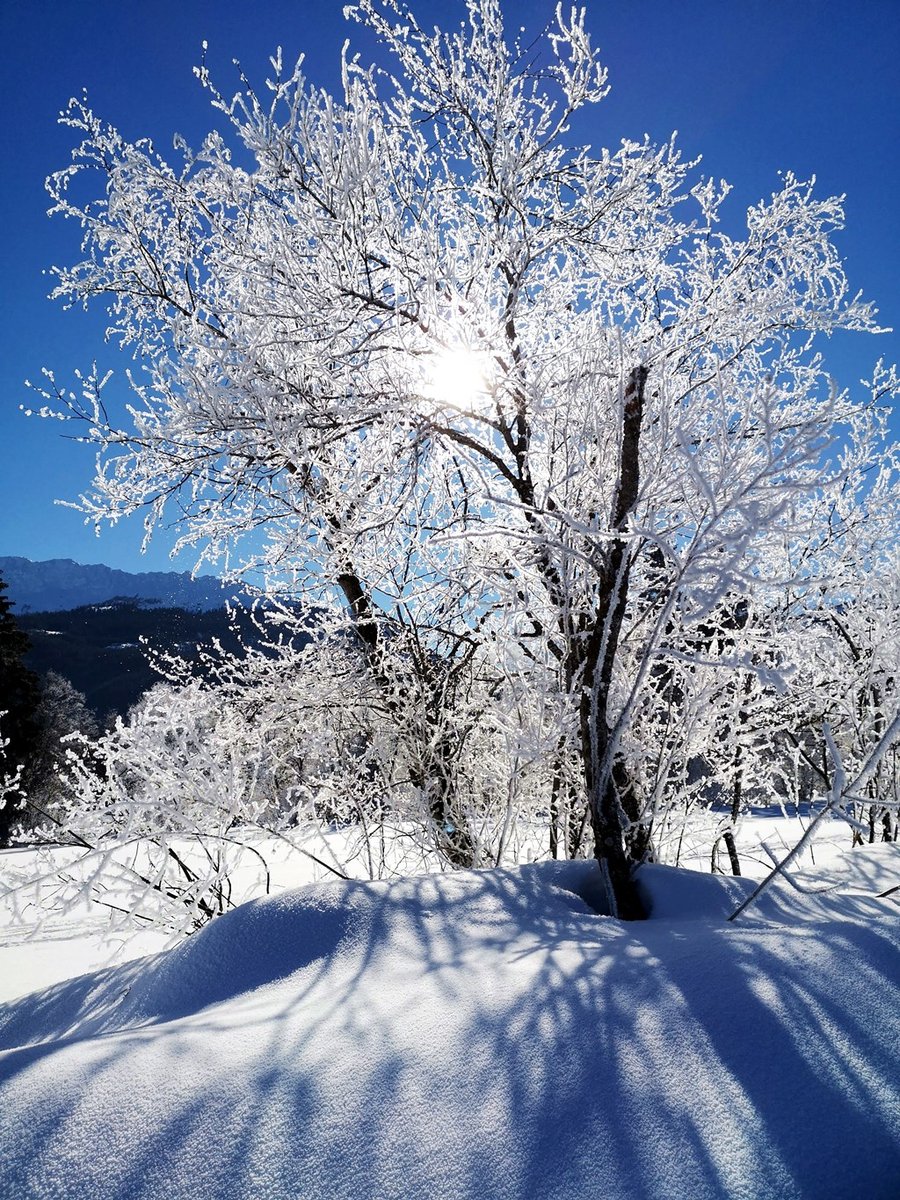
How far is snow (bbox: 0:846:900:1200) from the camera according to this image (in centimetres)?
103

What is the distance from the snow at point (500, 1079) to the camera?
1026mm

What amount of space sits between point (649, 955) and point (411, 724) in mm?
3152

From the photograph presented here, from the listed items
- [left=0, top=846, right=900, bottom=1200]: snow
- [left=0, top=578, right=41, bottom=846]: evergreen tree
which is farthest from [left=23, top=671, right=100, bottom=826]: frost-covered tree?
[left=0, top=846, right=900, bottom=1200]: snow

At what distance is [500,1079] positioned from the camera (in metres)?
1.19

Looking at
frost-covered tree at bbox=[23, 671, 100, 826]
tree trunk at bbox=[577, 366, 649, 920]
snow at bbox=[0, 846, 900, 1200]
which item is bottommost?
frost-covered tree at bbox=[23, 671, 100, 826]

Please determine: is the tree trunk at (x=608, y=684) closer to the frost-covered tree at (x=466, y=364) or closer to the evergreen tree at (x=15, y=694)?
the frost-covered tree at (x=466, y=364)

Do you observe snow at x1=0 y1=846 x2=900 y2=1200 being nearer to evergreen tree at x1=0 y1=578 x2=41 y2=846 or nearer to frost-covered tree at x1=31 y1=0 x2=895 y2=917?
frost-covered tree at x1=31 y1=0 x2=895 y2=917

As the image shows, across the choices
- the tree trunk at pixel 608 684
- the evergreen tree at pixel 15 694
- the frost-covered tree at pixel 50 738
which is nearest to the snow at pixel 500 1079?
the tree trunk at pixel 608 684

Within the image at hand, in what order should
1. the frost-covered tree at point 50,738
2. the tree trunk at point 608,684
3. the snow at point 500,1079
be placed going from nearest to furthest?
1. the snow at point 500,1079
2. the tree trunk at point 608,684
3. the frost-covered tree at point 50,738

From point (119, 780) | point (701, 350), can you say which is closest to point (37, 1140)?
point (119, 780)

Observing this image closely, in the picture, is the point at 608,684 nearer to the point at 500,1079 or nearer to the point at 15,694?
the point at 500,1079

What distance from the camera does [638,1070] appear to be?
3.92 ft

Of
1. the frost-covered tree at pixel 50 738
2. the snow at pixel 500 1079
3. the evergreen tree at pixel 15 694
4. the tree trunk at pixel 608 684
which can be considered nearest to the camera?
the snow at pixel 500 1079

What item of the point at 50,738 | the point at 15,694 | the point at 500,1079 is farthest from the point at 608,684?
the point at 50,738
